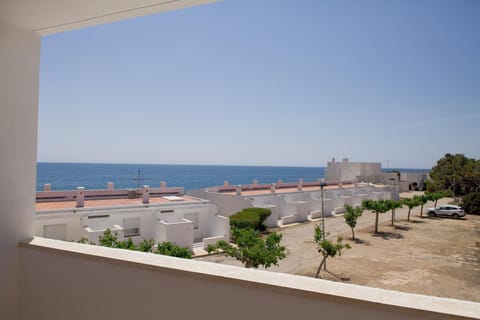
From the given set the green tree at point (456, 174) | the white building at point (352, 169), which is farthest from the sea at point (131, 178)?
the green tree at point (456, 174)

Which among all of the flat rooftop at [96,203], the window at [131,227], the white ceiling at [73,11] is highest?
the white ceiling at [73,11]

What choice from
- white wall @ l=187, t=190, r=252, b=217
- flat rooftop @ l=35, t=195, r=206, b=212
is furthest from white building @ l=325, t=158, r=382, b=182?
flat rooftop @ l=35, t=195, r=206, b=212

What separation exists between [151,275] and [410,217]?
1004 inches

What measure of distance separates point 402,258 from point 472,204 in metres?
16.8

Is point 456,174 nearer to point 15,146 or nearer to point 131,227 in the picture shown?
point 131,227

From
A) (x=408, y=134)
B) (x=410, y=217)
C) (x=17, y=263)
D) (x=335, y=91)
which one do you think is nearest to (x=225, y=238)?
(x=17, y=263)

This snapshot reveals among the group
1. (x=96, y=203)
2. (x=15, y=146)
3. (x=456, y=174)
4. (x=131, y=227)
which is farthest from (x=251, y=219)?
(x=456, y=174)

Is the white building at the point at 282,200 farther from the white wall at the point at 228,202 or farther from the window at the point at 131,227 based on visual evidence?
the window at the point at 131,227

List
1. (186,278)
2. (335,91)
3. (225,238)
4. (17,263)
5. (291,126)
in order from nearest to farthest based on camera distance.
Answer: (186,278)
(17,263)
(225,238)
(335,91)
(291,126)

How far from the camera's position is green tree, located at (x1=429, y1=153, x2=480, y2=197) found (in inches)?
1155

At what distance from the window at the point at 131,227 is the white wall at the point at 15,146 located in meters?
11.7

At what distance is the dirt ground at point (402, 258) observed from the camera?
10.2 metres

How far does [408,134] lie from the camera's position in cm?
5806

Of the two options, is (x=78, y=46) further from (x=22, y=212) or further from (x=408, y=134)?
(x=408, y=134)
